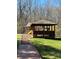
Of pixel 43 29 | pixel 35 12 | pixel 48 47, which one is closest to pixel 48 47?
pixel 48 47

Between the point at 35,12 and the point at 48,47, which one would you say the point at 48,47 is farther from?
the point at 35,12

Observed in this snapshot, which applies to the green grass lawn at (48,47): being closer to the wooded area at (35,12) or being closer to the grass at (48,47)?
the grass at (48,47)

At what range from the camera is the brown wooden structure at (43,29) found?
6.44ft

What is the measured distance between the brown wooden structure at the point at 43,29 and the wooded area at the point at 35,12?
47mm

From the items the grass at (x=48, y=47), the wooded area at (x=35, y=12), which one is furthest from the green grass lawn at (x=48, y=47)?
the wooded area at (x=35, y=12)

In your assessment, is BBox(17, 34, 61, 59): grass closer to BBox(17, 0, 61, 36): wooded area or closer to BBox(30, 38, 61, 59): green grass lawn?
BBox(30, 38, 61, 59): green grass lawn

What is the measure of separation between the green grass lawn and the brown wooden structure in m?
0.05

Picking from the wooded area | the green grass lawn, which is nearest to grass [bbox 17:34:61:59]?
the green grass lawn

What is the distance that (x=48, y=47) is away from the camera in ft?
6.43
